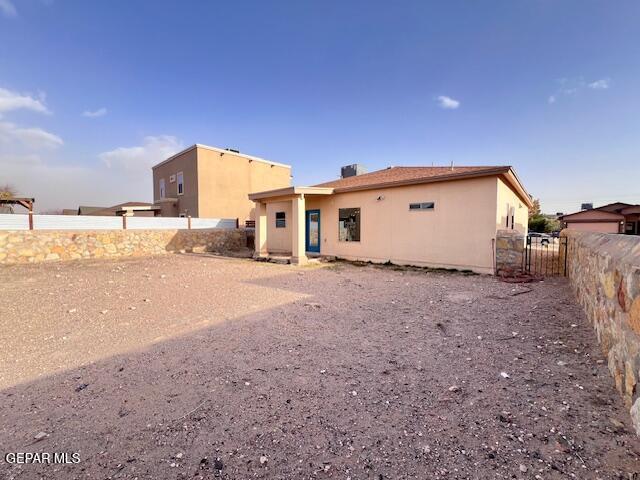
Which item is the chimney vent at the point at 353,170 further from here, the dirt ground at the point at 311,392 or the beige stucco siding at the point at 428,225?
the dirt ground at the point at 311,392

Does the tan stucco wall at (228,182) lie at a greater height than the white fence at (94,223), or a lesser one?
greater

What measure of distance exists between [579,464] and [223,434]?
254 cm

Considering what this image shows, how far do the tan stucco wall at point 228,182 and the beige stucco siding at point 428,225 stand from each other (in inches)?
433

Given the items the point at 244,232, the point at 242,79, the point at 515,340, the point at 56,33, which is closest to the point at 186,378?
the point at 515,340

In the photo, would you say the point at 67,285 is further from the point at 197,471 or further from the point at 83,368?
the point at 197,471

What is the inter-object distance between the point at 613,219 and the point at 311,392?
27433 mm

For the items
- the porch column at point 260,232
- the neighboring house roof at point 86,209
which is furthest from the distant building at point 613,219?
the neighboring house roof at point 86,209

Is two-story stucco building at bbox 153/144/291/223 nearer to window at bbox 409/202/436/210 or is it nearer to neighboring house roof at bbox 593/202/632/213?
window at bbox 409/202/436/210

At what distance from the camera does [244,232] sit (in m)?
19.3

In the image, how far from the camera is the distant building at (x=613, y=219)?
18641 mm

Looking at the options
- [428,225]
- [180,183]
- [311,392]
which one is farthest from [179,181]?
[311,392]

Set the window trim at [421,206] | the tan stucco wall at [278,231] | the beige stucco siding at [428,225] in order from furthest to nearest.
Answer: the tan stucco wall at [278,231] → the window trim at [421,206] → the beige stucco siding at [428,225]

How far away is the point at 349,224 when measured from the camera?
1302cm
